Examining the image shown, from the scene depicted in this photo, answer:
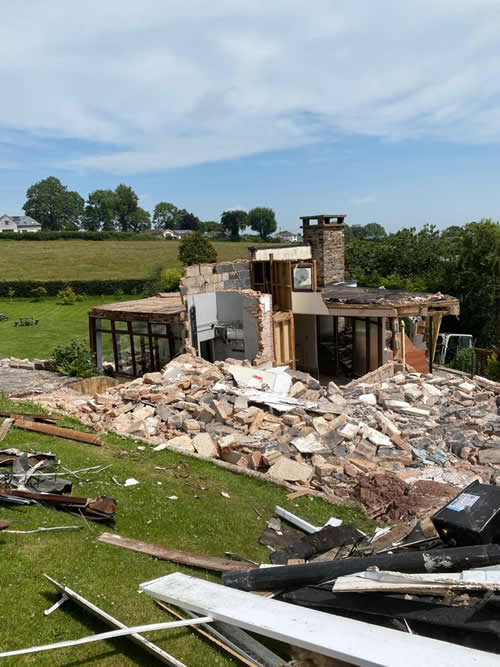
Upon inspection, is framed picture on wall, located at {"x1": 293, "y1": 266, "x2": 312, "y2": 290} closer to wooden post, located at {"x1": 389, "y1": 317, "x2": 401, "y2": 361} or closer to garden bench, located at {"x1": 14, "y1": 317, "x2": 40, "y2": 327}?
wooden post, located at {"x1": 389, "y1": 317, "x2": 401, "y2": 361}

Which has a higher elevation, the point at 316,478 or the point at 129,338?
the point at 129,338

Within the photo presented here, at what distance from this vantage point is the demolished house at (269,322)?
17141 mm

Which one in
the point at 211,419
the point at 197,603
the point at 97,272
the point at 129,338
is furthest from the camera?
the point at 97,272

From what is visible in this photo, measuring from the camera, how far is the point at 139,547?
6441mm

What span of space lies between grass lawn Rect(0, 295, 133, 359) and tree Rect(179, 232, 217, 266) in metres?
8.20

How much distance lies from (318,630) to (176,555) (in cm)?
262

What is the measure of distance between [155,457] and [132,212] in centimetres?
12117

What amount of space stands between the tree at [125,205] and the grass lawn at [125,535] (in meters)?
118

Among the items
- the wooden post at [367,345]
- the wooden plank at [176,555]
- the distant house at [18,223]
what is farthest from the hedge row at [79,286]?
the distant house at [18,223]

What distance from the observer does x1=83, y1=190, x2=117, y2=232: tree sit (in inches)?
4855

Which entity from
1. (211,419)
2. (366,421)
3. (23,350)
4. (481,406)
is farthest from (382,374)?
(23,350)

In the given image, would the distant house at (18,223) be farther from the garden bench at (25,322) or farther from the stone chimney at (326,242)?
the stone chimney at (326,242)

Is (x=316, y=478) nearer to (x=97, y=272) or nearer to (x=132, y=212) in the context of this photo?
(x=97, y=272)

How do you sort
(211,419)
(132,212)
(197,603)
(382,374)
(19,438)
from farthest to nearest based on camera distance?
1. (132,212)
2. (382,374)
3. (211,419)
4. (19,438)
5. (197,603)
